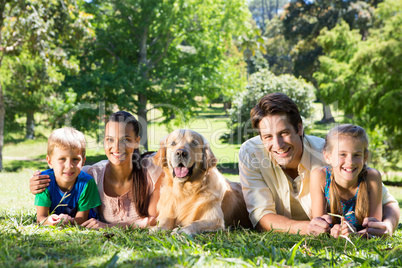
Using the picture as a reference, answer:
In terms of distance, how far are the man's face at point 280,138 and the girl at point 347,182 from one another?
1.03 ft

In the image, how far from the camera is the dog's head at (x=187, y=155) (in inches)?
148

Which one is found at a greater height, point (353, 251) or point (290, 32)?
point (290, 32)

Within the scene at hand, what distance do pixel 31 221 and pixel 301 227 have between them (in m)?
2.61

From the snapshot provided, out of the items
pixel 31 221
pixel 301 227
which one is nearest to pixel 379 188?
pixel 301 227

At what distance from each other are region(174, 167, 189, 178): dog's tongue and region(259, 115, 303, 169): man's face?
33.3 inches

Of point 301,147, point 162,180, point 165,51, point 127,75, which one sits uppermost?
point 165,51

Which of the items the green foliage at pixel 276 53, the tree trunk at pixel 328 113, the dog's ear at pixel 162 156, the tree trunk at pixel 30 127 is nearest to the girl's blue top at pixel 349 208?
the dog's ear at pixel 162 156

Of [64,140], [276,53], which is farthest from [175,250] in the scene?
[276,53]

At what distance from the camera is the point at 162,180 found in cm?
420

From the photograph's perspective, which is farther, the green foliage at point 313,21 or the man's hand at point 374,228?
the green foliage at point 313,21

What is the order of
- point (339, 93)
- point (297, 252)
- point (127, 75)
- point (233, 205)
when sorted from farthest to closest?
point (127, 75), point (339, 93), point (233, 205), point (297, 252)

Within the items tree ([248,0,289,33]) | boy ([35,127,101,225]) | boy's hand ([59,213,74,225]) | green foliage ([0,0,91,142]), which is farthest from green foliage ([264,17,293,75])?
boy's hand ([59,213,74,225])

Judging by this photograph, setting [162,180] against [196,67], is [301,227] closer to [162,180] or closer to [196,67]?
[162,180]

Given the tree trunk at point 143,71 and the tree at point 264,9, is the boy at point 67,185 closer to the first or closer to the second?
the tree trunk at point 143,71
